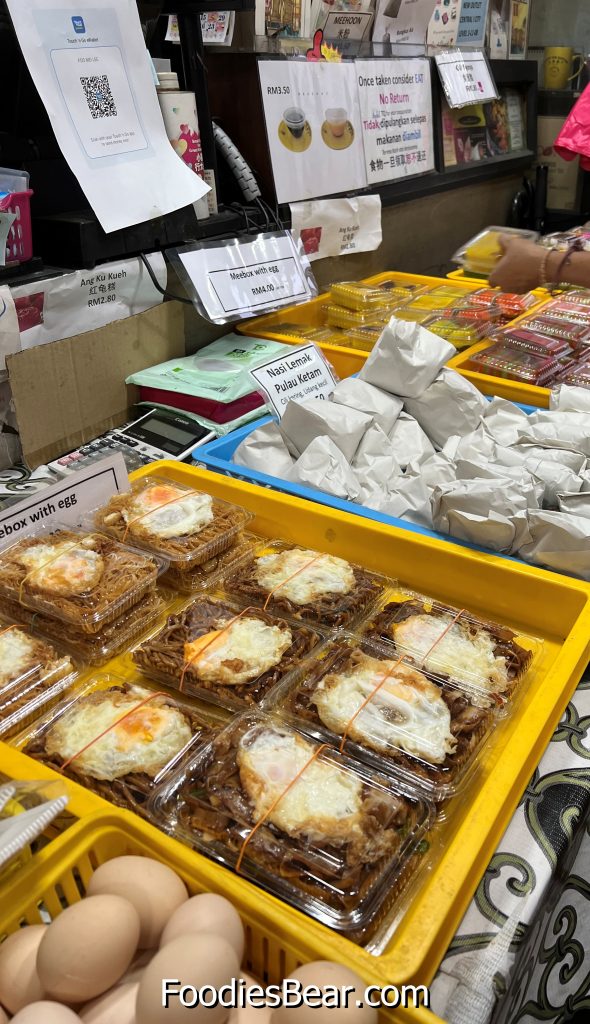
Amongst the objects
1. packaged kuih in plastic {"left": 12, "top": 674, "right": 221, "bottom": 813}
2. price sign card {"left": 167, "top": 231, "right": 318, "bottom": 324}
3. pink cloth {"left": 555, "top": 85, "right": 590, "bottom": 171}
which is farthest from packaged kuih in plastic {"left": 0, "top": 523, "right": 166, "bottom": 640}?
pink cloth {"left": 555, "top": 85, "right": 590, "bottom": 171}

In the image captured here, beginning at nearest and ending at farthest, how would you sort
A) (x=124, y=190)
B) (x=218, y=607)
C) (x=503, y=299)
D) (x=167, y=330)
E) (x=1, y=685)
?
(x=1, y=685) < (x=218, y=607) < (x=124, y=190) < (x=167, y=330) < (x=503, y=299)

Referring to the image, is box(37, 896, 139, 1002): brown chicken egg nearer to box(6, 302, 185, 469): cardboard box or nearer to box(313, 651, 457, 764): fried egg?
box(313, 651, 457, 764): fried egg

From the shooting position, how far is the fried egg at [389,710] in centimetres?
93

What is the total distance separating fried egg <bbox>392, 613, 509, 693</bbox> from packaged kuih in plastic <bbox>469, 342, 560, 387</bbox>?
105 centimetres

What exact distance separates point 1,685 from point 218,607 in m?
0.33

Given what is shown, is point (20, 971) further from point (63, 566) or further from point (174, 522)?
point (174, 522)

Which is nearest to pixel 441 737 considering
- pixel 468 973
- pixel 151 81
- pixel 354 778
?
pixel 354 778

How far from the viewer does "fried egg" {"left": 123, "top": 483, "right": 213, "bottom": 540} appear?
1329 mm

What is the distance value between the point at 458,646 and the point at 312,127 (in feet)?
6.72

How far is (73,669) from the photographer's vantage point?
1.11 meters

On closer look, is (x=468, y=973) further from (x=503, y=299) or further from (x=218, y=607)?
(x=503, y=299)

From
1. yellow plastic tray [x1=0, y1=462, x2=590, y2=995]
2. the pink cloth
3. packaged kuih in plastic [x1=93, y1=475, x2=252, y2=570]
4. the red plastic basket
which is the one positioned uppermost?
the pink cloth

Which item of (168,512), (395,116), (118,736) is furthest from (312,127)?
(118,736)

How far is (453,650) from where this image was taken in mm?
1091
